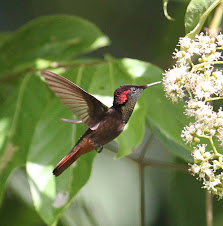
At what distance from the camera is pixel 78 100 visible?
129 centimetres

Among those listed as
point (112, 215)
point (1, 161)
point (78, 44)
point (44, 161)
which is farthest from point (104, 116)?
point (112, 215)

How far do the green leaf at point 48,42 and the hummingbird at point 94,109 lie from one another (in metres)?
0.87

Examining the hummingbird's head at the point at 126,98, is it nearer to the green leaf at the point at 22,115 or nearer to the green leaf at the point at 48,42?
the green leaf at the point at 22,115

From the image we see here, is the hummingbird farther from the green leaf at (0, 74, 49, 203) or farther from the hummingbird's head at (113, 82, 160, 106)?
the green leaf at (0, 74, 49, 203)

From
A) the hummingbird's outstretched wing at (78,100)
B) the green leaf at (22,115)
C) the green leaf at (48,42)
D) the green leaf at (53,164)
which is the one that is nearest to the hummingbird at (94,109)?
the hummingbird's outstretched wing at (78,100)

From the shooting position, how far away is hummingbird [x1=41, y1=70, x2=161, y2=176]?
1.23 m

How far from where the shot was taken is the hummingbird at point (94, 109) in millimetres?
1233

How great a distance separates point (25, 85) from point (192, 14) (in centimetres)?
91

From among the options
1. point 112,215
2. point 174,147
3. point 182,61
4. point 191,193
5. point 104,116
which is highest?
point 182,61

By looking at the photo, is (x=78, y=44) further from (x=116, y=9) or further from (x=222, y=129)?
(x=116, y=9)

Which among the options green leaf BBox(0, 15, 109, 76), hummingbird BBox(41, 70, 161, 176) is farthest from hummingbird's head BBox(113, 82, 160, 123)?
green leaf BBox(0, 15, 109, 76)

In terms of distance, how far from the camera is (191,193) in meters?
2.81

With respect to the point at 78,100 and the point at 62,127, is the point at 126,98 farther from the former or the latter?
the point at 62,127

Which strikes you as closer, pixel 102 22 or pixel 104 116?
pixel 104 116
